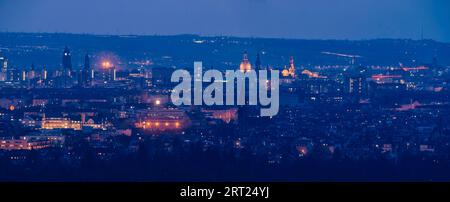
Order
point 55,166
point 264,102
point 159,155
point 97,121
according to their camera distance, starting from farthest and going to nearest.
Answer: point 264,102, point 97,121, point 159,155, point 55,166

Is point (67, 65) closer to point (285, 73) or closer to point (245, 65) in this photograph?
point (245, 65)

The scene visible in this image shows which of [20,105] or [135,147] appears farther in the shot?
[20,105]

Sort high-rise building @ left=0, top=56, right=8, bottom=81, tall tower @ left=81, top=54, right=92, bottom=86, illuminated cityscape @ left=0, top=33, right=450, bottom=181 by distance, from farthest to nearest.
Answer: tall tower @ left=81, top=54, right=92, bottom=86 < high-rise building @ left=0, top=56, right=8, bottom=81 < illuminated cityscape @ left=0, top=33, right=450, bottom=181

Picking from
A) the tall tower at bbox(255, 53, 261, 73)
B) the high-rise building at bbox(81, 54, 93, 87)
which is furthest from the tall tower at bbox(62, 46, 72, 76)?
the tall tower at bbox(255, 53, 261, 73)

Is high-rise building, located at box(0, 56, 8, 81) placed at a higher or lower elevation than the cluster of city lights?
higher

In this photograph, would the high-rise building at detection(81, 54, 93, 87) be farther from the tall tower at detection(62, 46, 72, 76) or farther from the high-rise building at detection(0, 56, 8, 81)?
the high-rise building at detection(0, 56, 8, 81)

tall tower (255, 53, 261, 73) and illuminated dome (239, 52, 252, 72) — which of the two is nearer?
illuminated dome (239, 52, 252, 72)

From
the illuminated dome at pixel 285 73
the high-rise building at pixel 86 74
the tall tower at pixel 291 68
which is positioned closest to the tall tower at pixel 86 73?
the high-rise building at pixel 86 74

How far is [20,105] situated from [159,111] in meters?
3.78

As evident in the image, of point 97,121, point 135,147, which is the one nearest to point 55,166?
point 135,147

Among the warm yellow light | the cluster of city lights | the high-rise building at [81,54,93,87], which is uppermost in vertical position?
the warm yellow light
